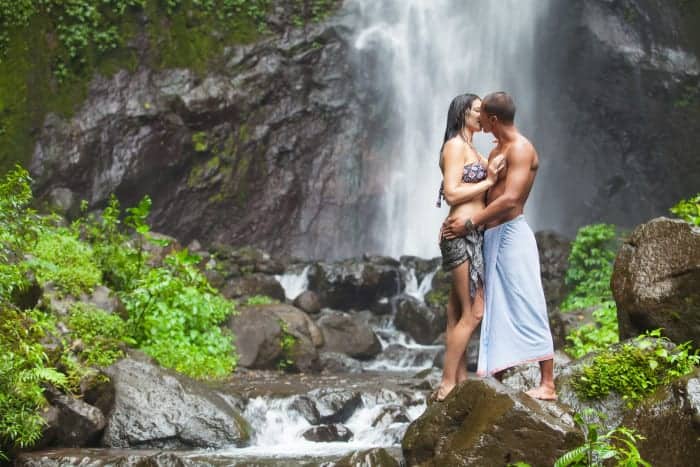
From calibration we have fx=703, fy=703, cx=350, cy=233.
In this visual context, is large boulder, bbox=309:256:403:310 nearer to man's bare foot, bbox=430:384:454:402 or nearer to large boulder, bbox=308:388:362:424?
large boulder, bbox=308:388:362:424

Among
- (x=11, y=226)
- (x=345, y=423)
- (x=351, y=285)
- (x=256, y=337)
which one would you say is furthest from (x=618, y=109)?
(x=11, y=226)

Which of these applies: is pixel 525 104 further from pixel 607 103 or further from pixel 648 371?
pixel 648 371

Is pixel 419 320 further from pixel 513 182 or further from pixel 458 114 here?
pixel 513 182

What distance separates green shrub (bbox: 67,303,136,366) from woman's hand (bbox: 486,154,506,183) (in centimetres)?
474

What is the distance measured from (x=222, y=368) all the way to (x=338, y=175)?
41.0 ft

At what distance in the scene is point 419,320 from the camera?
14172 millimetres

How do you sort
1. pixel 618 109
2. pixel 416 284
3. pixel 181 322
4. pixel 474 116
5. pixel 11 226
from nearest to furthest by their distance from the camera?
pixel 474 116 → pixel 11 226 → pixel 181 322 → pixel 416 284 → pixel 618 109

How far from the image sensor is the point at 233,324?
1102cm

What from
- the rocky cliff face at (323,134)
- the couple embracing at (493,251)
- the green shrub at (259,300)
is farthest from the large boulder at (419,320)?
the couple embracing at (493,251)

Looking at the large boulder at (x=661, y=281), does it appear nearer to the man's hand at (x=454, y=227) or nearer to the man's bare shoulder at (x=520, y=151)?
the man's bare shoulder at (x=520, y=151)

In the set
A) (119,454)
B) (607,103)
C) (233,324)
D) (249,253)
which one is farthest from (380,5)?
(119,454)

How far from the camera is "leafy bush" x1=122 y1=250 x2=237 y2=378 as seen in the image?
30.7 ft

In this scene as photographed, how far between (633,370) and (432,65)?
1912cm

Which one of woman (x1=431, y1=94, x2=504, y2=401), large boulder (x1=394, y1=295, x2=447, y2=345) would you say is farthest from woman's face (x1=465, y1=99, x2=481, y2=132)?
large boulder (x1=394, y1=295, x2=447, y2=345)
